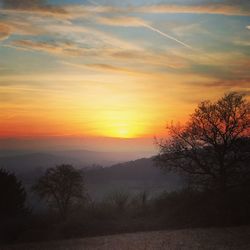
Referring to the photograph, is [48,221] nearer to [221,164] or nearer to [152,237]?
[152,237]

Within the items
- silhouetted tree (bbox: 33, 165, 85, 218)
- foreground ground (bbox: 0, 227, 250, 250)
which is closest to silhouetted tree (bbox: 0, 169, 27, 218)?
silhouetted tree (bbox: 33, 165, 85, 218)

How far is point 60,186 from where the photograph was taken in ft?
140

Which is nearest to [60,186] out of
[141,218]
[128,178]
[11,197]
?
[11,197]

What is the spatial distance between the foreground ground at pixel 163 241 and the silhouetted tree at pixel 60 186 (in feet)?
67.1

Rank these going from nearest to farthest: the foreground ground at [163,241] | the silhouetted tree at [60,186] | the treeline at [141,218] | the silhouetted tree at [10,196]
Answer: the foreground ground at [163,241] → the treeline at [141,218] → the silhouetted tree at [10,196] → the silhouetted tree at [60,186]

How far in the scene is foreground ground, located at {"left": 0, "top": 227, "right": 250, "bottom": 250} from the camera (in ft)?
62.0

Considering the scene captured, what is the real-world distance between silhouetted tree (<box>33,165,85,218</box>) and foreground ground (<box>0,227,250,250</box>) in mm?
20463

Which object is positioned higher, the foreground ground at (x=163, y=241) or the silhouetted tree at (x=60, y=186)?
the silhouetted tree at (x=60, y=186)

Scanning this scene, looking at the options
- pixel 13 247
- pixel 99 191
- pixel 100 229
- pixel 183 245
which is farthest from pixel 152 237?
pixel 99 191

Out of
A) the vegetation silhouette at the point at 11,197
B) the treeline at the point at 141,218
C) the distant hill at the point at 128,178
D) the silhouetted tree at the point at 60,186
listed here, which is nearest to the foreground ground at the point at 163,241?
the treeline at the point at 141,218

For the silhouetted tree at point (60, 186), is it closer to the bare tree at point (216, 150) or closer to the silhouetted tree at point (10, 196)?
the silhouetted tree at point (10, 196)

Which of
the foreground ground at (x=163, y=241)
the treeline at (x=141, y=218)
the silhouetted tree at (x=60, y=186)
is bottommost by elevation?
the foreground ground at (x=163, y=241)

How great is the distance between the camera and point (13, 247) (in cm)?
2112

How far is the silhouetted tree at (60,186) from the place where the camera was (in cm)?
4238
